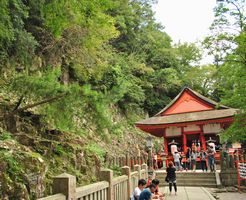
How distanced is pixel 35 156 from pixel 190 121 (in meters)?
15.6

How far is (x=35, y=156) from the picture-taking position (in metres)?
5.60

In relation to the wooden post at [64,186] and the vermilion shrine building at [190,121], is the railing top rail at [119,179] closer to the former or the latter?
the wooden post at [64,186]

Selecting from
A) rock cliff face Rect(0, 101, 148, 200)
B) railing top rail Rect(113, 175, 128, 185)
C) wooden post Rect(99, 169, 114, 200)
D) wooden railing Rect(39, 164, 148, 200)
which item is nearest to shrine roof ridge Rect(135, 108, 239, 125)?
rock cliff face Rect(0, 101, 148, 200)

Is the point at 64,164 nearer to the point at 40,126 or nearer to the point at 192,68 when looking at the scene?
the point at 40,126

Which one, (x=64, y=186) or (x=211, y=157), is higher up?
(x=64, y=186)

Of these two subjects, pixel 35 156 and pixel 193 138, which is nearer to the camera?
pixel 35 156

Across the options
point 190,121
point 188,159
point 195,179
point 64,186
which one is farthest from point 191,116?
point 64,186

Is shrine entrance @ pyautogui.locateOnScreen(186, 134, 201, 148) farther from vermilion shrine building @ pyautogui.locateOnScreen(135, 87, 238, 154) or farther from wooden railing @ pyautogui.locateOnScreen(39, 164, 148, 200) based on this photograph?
wooden railing @ pyautogui.locateOnScreen(39, 164, 148, 200)

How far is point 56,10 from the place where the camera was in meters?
7.93

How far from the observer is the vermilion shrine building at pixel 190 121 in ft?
63.4

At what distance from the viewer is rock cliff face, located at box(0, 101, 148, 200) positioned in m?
4.90

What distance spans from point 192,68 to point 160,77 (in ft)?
34.0

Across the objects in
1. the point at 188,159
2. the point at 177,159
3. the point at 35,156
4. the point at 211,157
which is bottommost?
the point at 188,159

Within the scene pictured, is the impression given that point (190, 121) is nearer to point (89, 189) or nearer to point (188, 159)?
point (188, 159)
